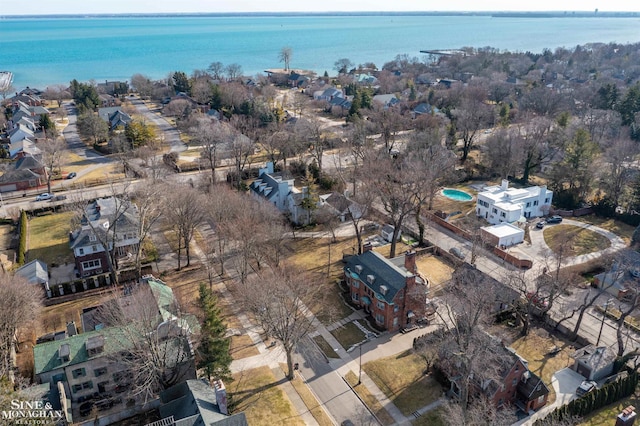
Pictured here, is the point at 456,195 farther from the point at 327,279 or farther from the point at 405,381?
the point at 405,381

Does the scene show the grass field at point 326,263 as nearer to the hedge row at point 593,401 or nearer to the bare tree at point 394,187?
the bare tree at point 394,187

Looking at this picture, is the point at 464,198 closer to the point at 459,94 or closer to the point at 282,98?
the point at 459,94

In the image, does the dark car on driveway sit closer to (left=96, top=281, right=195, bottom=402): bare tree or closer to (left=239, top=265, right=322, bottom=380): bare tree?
(left=239, top=265, right=322, bottom=380): bare tree

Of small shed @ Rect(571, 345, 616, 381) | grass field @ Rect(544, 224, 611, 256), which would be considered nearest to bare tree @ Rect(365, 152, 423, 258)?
grass field @ Rect(544, 224, 611, 256)

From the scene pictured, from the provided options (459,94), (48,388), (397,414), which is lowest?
(397,414)

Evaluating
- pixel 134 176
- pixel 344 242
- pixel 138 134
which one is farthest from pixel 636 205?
pixel 138 134

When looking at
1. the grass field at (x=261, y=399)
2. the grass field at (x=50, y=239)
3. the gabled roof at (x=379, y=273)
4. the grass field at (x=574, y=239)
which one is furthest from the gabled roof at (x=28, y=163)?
the grass field at (x=574, y=239)

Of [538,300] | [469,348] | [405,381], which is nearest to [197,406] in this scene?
[405,381]

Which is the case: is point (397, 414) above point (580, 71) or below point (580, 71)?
below
